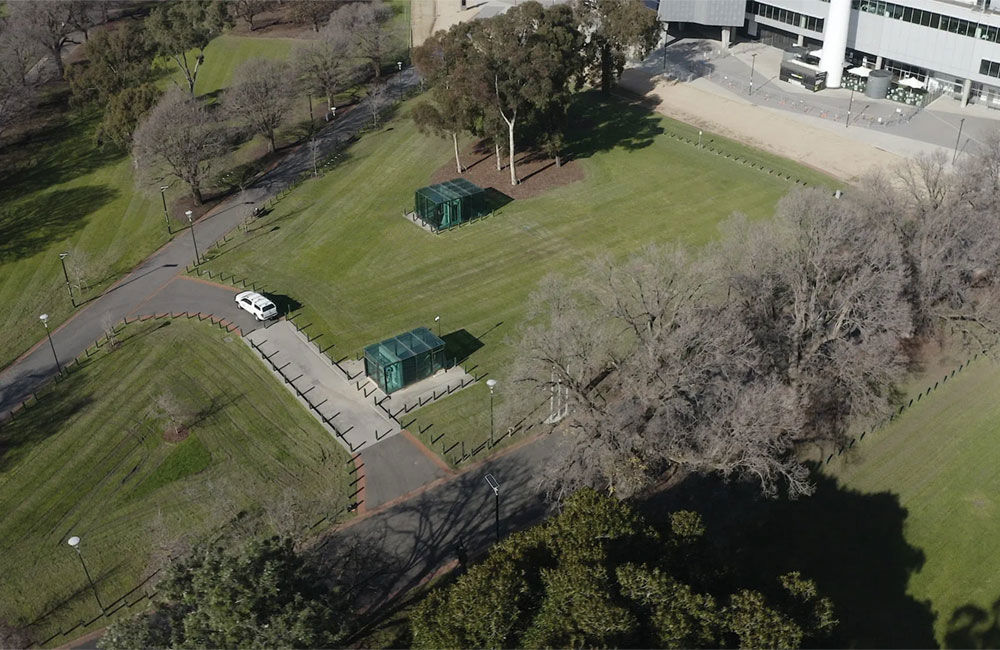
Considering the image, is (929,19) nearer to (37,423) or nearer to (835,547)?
(835,547)

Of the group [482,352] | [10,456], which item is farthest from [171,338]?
[482,352]

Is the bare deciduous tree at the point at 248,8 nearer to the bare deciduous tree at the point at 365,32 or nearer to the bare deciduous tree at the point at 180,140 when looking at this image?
the bare deciduous tree at the point at 365,32

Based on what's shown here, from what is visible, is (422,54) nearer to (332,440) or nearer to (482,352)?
(482,352)

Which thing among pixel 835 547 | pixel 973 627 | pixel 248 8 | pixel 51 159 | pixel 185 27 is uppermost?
pixel 185 27

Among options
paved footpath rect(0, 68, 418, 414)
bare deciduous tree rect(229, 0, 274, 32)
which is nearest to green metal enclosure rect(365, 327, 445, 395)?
paved footpath rect(0, 68, 418, 414)

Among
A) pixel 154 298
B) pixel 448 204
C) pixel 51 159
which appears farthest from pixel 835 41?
pixel 51 159

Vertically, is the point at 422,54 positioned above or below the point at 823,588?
above
